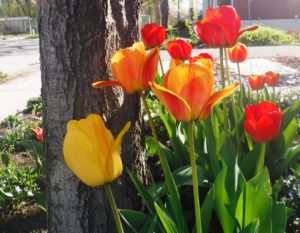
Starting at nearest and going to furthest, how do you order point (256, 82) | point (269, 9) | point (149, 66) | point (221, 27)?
point (149, 66), point (221, 27), point (256, 82), point (269, 9)

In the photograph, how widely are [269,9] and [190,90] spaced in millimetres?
32297

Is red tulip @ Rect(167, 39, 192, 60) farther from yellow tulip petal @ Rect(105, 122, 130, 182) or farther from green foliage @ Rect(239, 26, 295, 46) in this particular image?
green foliage @ Rect(239, 26, 295, 46)

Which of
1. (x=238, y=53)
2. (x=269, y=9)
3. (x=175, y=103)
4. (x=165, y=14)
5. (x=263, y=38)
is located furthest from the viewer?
(x=269, y=9)

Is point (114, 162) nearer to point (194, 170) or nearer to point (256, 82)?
point (194, 170)

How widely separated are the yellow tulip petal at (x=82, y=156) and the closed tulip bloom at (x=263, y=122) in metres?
0.72

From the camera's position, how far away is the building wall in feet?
103

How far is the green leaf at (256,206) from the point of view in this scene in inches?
59.7

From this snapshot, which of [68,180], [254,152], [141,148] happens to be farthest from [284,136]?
[68,180]

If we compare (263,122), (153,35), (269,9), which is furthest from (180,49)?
(269,9)

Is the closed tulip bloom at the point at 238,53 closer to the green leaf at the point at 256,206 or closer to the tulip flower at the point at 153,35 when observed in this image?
the tulip flower at the point at 153,35

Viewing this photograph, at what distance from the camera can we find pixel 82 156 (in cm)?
115

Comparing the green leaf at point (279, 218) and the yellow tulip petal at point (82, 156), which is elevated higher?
the yellow tulip petal at point (82, 156)

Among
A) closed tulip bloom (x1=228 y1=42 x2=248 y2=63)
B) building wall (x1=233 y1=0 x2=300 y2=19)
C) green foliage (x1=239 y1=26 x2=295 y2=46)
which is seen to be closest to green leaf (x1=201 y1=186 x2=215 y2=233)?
closed tulip bloom (x1=228 y1=42 x2=248 y2=63)

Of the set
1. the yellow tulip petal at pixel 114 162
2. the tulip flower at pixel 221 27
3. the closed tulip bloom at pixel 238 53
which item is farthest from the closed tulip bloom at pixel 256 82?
the yellow tulip petal at pixel 114 162
